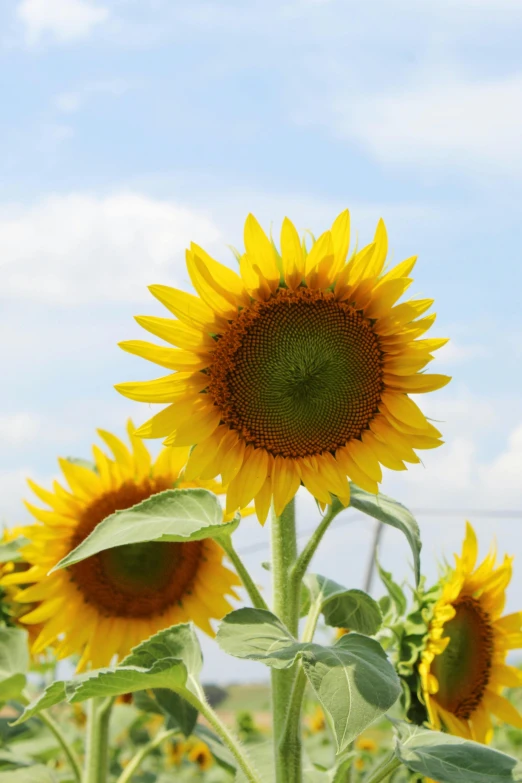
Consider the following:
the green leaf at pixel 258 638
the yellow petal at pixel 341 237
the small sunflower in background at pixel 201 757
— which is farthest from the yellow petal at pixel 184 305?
the small sunflower in background at pixel 201 757

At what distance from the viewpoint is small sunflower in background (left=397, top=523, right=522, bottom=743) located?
276cm

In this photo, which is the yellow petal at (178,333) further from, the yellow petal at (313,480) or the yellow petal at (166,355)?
the yellow petal at (313,480)

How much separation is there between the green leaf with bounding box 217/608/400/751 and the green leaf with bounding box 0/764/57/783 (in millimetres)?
1135

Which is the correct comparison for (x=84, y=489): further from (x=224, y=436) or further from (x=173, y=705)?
(x=224, y=436)

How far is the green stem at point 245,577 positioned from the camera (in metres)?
2.21

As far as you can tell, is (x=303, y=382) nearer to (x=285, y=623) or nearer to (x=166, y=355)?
(x=166, y=355)

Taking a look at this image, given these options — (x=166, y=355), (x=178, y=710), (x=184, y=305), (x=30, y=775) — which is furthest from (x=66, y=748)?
(x=184, y=305)

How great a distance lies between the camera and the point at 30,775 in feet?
9.23

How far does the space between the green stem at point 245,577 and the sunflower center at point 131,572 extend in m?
1.05

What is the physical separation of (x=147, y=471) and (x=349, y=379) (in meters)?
1.15

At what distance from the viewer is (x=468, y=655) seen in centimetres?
296

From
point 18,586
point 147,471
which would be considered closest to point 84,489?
point 147,471

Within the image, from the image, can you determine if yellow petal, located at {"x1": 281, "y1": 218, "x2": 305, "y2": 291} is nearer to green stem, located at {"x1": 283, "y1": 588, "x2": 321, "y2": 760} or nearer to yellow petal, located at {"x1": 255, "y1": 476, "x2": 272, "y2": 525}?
yellow petal, located at {"x1": 255, "y1": 476, "x2": 272, "y2": 525}

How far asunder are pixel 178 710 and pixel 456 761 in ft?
3.36
